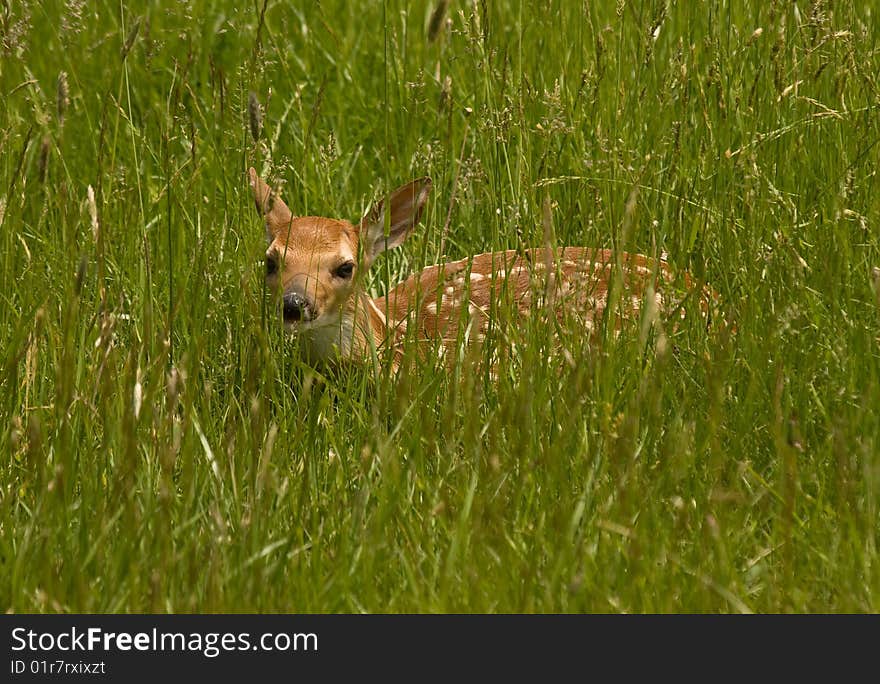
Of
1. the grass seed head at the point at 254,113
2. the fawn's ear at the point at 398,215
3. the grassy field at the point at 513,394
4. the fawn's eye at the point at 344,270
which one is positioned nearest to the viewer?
the grassy field at the point at 513,394

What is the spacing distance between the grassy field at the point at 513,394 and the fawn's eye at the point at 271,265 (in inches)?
2.8

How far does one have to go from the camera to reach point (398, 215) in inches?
176

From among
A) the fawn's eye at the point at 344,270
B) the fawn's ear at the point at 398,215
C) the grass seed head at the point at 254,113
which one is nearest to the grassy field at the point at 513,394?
the grass seed head at the point at 254,113

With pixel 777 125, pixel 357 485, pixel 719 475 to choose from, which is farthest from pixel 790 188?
pixel 357 485

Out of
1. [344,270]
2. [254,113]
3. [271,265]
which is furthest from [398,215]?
[254,113]

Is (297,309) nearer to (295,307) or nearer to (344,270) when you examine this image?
(295,307)

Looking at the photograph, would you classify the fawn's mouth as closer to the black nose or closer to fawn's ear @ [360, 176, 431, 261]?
the black nose

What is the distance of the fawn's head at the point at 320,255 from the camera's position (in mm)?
4207

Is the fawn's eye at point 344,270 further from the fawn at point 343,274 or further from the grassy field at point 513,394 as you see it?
the grassy field at point 513,394

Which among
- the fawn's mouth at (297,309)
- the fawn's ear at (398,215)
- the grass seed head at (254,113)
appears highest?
the grass seed head at (254,113)

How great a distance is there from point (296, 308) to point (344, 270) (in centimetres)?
29
